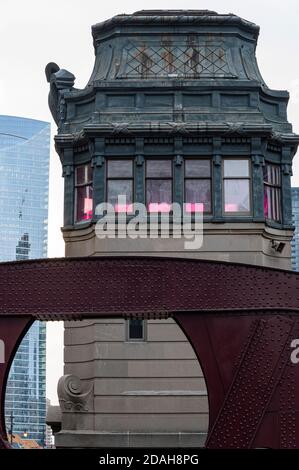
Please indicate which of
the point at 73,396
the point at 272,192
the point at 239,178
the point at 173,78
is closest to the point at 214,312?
the point at 73,396

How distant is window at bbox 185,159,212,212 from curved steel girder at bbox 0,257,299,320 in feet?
46.6

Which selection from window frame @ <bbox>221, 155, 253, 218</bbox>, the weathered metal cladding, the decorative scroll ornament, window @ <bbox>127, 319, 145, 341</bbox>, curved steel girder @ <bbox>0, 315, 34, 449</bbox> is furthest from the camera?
the weathered metal cladding

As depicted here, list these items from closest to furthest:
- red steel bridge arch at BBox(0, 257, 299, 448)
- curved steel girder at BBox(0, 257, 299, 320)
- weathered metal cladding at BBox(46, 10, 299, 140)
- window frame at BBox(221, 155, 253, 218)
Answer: red steel bridge arch at BBox(0, 257, 299, 448)
curved steel girder at BBox(0, 257, 299, 320)
window frame at BBox(221, 155, 253, 218)
weathered metal cladding at BBox(46, 10, 299, 140)

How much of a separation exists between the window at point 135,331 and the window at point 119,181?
3.83 meters

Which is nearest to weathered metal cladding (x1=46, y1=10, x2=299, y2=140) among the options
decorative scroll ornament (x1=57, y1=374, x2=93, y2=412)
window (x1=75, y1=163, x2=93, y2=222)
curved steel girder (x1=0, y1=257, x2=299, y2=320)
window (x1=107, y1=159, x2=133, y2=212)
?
window (x1=75, y1=163, x2=93, y2=222)

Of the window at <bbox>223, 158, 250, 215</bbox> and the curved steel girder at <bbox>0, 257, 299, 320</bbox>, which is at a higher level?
the window at <bbox>223, 158, 250, 215</bbox>

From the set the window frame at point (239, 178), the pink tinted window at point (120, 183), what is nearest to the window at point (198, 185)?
the window frame at point (239, 178)

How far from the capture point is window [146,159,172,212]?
32031 mm

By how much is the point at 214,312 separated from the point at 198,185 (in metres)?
14.9

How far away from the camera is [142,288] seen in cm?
1769

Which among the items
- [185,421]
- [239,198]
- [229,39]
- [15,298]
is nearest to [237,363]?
[15,298]

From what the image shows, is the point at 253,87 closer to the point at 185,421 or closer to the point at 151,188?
the point at 151,188

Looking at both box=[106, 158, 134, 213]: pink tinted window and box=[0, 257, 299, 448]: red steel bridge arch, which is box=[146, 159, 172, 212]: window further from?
box=[0, 257, 299, 448]: red steel bridge arch

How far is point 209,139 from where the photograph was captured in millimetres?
32062
